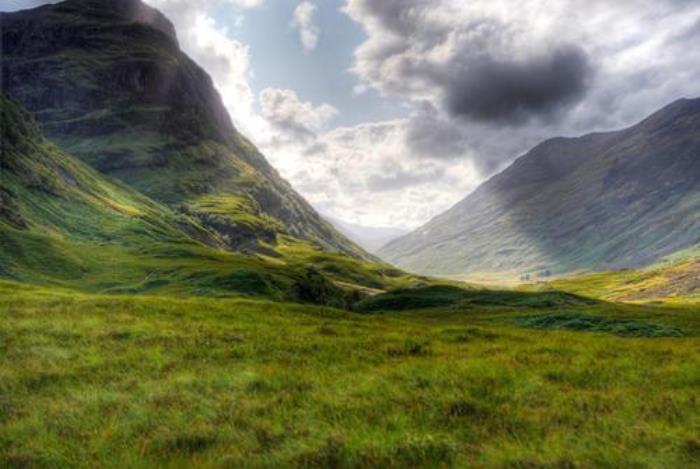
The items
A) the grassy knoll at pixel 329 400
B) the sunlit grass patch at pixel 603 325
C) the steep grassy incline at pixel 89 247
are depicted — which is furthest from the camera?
the steep grassy incline at pixel 89 247

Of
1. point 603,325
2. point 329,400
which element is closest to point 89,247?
point 603,325

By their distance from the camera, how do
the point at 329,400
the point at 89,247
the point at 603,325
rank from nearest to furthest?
1. the point at 329,400
2. the point at 603,325
3. the point at 89,247

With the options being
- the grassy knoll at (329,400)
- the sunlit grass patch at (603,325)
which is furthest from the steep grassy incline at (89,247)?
the grassy knoll at (329,400)

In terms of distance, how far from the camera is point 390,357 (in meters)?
17.5

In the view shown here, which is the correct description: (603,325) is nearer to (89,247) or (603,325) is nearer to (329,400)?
(329,400)

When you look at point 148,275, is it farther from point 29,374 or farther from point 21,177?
point 29,374

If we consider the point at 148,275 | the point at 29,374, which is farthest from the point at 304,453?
the point at 148,275

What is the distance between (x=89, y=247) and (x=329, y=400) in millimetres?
88594

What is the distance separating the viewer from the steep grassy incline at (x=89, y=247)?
64.8m

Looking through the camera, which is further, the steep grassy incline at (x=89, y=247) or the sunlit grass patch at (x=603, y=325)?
the steep grassy incline at (x=89, y=247)

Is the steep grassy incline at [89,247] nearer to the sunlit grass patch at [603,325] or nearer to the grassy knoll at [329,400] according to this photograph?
the sunlit grass patch at [603,325]

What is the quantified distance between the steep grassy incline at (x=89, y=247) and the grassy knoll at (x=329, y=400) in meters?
40.7

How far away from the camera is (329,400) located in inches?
452

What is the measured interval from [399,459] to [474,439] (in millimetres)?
1666
